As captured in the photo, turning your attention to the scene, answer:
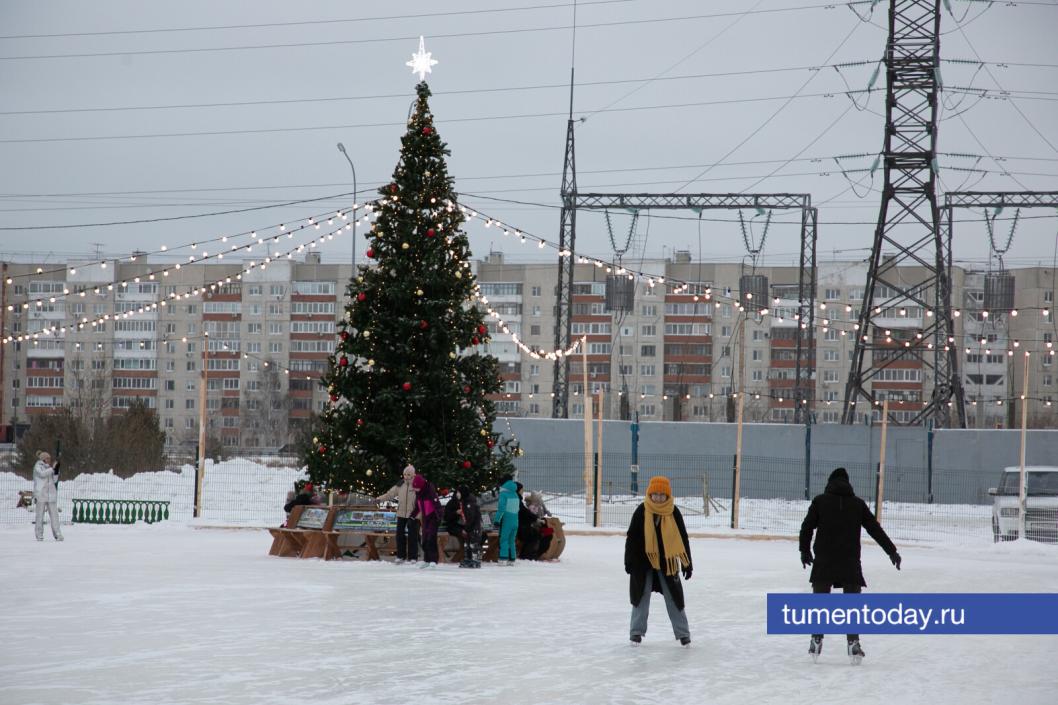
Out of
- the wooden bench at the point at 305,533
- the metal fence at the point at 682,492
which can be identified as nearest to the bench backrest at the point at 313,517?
the wooden bench at the point at 305,533

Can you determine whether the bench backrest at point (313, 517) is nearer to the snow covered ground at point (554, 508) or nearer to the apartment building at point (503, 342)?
the snow covered ground at point (554, 508)

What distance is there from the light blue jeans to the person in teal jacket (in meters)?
8.90

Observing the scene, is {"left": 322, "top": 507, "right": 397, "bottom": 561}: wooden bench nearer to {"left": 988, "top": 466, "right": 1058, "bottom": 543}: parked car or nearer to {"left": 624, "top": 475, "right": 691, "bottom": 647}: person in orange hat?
{"left": 624, "top": 475, "right": 691, "bottom": 647}: person in orange hat

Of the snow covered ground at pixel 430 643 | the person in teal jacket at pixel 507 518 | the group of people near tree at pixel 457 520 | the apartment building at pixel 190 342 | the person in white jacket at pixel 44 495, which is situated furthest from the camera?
the apartment building at pixel 190 342

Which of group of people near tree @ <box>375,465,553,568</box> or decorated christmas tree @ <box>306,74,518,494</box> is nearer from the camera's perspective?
group of people near tree @ <box>375,465,553,568</box>

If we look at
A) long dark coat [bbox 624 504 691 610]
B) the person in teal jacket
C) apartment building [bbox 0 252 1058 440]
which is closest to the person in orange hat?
long dark coat [bbox 624 504 691 610]

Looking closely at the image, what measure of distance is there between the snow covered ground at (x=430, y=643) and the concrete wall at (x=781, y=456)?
20720 millimetres

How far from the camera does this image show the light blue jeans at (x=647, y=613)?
40.1 ft

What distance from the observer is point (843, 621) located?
1155cm

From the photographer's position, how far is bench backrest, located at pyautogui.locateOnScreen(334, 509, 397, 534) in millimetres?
21938

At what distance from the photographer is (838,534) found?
38.0 feet

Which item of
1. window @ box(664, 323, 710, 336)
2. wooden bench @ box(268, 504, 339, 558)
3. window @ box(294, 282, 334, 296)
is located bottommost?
wooden bench @ box(268, 504, 339, 558)

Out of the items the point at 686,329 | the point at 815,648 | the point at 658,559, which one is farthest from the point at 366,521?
the point at 686,329

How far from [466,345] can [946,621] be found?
1153 cm
